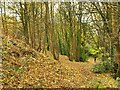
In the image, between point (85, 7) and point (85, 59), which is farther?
point (85, 59)

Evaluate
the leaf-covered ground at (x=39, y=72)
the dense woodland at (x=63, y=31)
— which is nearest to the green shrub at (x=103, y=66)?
the dense woodland at (x=63, y=31)

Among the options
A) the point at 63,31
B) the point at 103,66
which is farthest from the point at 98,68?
the point at 63,31

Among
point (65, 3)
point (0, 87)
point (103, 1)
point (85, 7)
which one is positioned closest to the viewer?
point (0, 87)

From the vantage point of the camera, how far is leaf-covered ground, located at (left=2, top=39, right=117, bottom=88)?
2.93m

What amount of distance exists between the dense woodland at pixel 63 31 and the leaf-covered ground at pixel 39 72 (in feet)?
0.07

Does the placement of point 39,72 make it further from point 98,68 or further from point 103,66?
point 103,66

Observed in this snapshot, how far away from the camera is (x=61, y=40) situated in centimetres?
435

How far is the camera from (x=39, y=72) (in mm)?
3205

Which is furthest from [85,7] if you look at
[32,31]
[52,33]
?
[32,31]

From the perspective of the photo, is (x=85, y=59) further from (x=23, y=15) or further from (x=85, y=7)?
(x=23, y=15)

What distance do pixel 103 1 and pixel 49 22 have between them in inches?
40.6

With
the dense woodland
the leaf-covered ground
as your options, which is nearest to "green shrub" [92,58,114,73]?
the dense woodland

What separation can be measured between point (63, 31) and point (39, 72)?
4.30 ft

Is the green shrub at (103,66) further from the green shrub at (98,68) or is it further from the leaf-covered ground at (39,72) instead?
the leaf-covered ground at (39,72)
